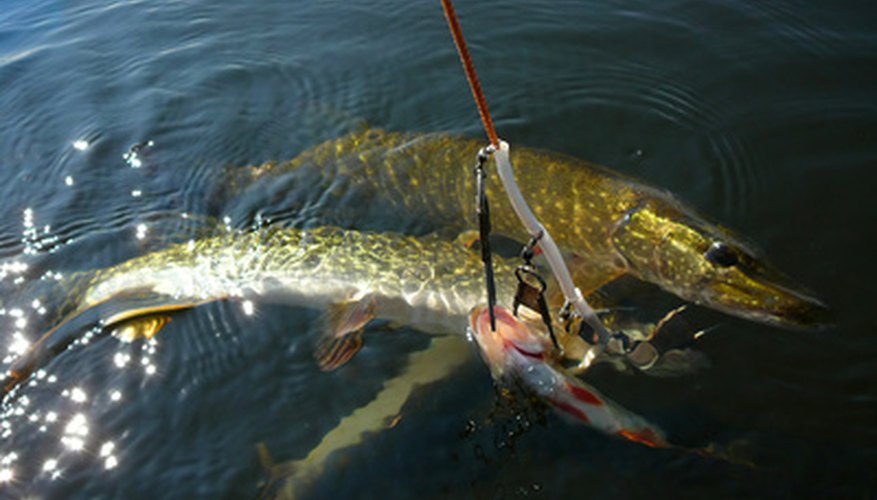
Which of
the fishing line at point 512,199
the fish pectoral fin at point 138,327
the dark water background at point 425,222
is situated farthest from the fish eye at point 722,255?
the fish pectoral fin at point 138,327

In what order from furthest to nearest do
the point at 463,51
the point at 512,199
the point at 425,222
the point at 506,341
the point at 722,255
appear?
the point at 425,222 < the point at 722,255 < the point at 506,341 < the point at 512,199 < the point at 463,51

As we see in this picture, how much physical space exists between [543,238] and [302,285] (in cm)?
173

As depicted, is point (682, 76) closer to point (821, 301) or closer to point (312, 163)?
point (821, 301)

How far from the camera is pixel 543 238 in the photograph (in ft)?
7.11

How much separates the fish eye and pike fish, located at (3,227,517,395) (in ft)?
3.29

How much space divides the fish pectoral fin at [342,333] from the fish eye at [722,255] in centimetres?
174

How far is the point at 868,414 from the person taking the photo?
105 inches

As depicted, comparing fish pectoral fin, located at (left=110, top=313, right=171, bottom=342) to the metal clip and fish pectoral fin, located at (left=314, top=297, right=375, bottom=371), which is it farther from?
the metal clip

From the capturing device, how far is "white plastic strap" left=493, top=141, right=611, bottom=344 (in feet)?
6.49

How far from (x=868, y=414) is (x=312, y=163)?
11.8ft

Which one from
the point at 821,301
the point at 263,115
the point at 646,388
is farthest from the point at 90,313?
the point at 821,301

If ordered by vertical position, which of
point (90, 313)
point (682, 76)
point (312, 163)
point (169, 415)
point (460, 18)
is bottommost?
point (169, 415)

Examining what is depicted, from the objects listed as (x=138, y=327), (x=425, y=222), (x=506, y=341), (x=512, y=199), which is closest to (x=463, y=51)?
(x=512, y=199)

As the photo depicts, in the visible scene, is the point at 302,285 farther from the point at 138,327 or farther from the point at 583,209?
the point at 583,209
